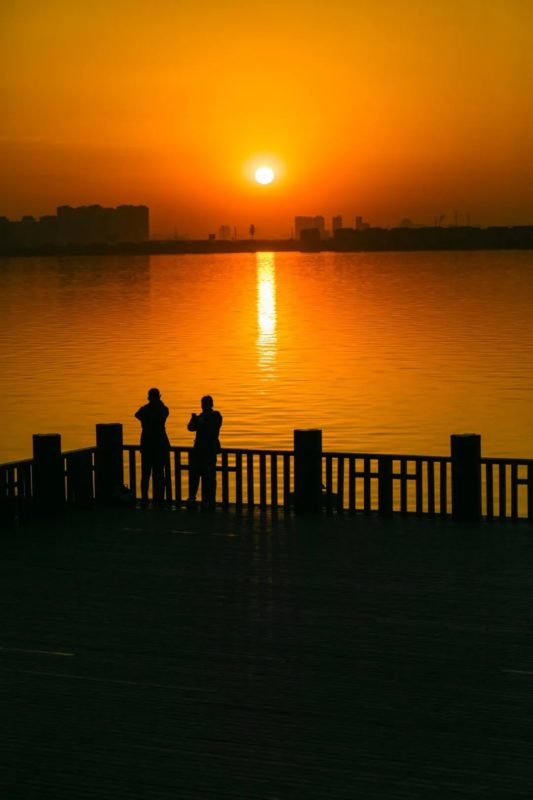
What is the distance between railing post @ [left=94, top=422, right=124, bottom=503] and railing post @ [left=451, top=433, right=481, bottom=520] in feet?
16.3

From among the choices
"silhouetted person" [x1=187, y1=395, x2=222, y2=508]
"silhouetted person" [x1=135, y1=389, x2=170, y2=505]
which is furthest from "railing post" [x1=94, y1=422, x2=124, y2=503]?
"silhouetted person" [x1=187, y1=395, x2=222, y2=508]

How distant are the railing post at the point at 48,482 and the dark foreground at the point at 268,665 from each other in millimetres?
1666

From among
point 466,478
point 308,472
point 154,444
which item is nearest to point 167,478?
point 154,444

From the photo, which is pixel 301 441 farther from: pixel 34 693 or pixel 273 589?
pixel 34 693

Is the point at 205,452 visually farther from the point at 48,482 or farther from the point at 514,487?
the point at 514,487

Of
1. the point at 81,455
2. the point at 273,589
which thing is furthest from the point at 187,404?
the point at 273,589

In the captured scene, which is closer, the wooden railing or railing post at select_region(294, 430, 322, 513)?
the wooden railing

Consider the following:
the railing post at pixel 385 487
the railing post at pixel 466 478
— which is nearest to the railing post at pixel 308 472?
the railing post at pixel 385 487

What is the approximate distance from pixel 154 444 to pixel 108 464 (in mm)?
741

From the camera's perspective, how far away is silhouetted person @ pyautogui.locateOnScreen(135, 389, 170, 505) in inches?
837

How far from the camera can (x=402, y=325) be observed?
12150 cm

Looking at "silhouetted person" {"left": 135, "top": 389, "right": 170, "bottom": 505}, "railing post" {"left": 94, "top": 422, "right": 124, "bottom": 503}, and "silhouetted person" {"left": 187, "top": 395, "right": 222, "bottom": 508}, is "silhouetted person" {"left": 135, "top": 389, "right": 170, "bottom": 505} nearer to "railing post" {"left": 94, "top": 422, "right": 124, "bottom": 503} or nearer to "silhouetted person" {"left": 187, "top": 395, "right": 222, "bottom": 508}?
"railing post" {"left": 94, "top": 422, "right": 124, "bottom": 503}

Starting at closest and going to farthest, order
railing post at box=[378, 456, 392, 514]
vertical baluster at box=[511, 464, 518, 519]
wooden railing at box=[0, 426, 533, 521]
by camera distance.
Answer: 1. vertical baluster at box=[511, 464, 518, 519]
2. wooden railing at box=[0, 426, 533, 521]
3. railing post at box=[378, 456, 392, 514]

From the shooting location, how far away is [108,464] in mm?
21266
